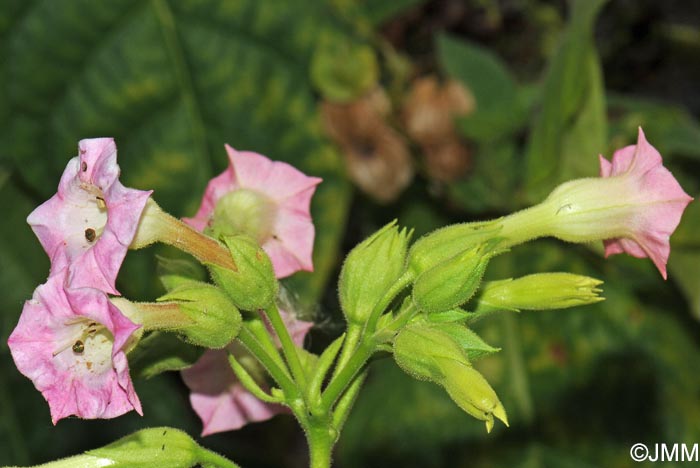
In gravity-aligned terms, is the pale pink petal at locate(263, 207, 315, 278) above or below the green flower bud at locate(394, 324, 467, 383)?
above

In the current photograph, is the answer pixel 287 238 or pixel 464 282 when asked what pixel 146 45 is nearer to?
pixel 287 238

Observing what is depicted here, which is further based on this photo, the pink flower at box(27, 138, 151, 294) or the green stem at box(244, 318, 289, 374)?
the green stem at box(244, 318, 289, 374)

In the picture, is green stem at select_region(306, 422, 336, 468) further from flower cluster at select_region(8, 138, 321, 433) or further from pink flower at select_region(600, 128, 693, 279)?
pink flower at select_region(600, 128, 693, 279)

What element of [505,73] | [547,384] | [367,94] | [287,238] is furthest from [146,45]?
[547,384]

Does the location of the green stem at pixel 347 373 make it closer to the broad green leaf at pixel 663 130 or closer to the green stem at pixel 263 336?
the green stem at pixel 263 336

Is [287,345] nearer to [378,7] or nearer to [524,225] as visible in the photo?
[524,225]

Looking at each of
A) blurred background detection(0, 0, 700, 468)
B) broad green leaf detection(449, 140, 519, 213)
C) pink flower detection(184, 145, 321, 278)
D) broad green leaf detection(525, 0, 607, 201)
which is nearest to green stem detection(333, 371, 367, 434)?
pink flower detection(184, 145, 321, 278)
